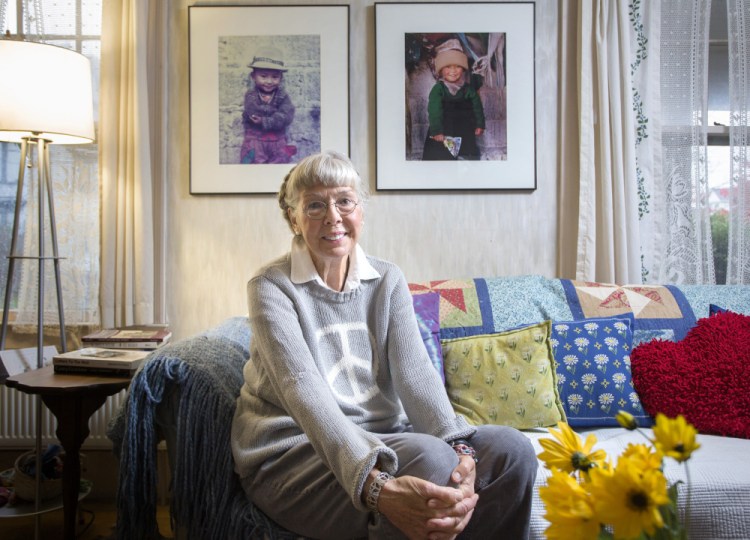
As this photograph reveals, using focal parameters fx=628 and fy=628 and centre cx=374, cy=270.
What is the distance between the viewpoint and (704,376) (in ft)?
6.12

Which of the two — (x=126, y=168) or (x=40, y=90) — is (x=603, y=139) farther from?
(x=40, y=90)

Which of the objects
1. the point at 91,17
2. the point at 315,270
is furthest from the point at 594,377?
the point at 91,17

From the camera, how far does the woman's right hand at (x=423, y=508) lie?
1.17m

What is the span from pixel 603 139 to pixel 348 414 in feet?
5.31

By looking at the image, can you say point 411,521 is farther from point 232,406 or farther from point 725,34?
point 725,34

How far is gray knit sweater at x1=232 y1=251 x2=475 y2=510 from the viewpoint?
4.50 feet

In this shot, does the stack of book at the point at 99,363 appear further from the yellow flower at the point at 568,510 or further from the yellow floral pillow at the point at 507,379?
the yellow flower at the point at 568,510

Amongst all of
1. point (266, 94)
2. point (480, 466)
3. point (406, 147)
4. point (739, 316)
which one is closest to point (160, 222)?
point (266, 94)

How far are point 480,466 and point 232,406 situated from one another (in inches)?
25.0

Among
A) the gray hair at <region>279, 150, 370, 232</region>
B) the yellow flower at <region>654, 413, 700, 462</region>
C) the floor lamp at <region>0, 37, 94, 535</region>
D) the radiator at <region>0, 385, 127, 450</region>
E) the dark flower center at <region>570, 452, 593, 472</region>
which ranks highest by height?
the floor lamp at <region>0, 37, 94, 535</region>

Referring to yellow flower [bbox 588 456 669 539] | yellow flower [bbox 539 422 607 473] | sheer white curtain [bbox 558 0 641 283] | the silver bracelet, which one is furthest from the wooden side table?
sheer white curtain [bbox 558 0 641 283]

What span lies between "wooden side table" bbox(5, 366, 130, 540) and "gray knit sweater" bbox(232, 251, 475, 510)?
0.50 meters

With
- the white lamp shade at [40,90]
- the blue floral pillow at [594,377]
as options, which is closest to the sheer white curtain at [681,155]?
the blue floral pillow at [594,377]

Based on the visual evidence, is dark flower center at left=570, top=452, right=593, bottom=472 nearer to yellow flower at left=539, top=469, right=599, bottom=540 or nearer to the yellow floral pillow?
yellow flower at left=539, top=469, right=599, bottom=540
